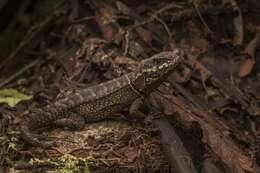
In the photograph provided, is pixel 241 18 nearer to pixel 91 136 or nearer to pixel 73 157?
pixel 91 136

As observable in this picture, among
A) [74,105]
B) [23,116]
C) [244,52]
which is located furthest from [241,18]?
[23,116]

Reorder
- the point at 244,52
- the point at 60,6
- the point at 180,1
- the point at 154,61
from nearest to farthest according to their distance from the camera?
the point at 154,61, the point at 244,52, the point at 180,1, the point at 60,6

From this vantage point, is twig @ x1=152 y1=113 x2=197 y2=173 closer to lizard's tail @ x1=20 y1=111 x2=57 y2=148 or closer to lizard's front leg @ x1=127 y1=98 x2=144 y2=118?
lizard's front leg @ x1=127 y1=98 x2=144 y2=118

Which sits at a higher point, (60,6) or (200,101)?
(60,6)

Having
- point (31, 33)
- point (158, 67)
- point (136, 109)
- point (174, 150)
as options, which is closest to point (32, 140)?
point (136, 109)

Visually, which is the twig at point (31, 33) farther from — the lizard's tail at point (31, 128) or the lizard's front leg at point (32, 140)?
the lizard's front leg at point (32, 140)

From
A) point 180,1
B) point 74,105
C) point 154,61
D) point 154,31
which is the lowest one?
point 74,105

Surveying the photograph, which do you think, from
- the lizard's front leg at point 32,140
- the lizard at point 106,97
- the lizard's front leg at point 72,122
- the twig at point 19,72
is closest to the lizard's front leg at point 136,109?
the lizard at point 106,97
